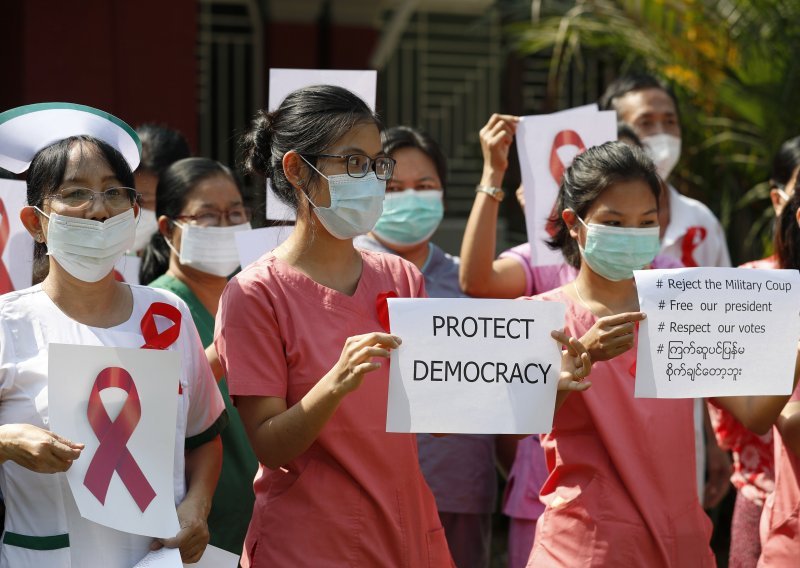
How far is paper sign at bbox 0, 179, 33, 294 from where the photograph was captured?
11.6 ft

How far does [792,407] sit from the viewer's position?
9.74ft

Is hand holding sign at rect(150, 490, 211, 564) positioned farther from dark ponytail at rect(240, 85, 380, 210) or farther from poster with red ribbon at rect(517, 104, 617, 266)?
poster with red ribbon at rect(517, 104, 617, 266)

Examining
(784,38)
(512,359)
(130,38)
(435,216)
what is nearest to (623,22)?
(784,38)

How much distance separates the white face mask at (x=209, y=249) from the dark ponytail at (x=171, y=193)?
12cm

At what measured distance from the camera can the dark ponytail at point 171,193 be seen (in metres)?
3.90

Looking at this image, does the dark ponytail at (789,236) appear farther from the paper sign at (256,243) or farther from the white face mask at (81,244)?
the white face mask at (81,244)

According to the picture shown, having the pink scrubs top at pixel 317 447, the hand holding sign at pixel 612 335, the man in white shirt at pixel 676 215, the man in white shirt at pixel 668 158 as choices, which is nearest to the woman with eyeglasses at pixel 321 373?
the pink scrubs top at pixel 317 447

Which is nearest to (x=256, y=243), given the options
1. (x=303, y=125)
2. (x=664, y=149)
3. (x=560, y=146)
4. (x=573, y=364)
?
(x=303, y=125)

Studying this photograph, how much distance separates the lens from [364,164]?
2707 mm

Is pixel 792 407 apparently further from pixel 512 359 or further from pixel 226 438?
pixel 226 438

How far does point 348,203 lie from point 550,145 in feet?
4.49

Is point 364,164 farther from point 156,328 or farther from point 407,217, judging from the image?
point 407,217

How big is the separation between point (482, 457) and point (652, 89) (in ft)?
5.86

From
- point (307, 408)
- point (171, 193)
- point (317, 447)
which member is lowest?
point (317, 447)
